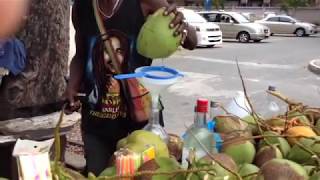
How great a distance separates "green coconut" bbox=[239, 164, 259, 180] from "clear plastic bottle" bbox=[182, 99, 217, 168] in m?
0.15

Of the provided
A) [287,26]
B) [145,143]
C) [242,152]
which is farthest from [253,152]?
[287,26]

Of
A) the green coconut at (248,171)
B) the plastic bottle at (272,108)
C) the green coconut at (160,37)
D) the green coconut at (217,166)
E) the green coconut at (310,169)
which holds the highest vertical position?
the green coconut at (160,37)

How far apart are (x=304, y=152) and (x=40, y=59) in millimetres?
2523

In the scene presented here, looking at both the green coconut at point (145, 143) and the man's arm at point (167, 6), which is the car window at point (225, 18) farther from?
the green coconut at point (145, 143)

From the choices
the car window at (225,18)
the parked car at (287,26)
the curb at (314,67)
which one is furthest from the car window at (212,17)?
the curb at (314,67)

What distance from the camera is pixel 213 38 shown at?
22.3m

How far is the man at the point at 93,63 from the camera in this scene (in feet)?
8.59

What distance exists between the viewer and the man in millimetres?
2619

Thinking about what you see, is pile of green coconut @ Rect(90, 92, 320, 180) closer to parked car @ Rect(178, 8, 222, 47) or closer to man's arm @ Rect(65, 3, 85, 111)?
man's arm @ Rect(65, 3, 85, 111)

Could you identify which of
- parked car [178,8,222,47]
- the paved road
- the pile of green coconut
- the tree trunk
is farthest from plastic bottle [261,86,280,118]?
parked car [178,8,222,47]

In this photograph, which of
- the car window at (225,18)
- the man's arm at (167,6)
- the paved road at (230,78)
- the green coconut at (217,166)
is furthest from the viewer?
the car window at (225,18)

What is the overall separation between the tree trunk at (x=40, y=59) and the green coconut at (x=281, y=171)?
8.16 feet

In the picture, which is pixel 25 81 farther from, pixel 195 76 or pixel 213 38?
pixel 213 38

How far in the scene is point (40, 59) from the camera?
3990 mm
